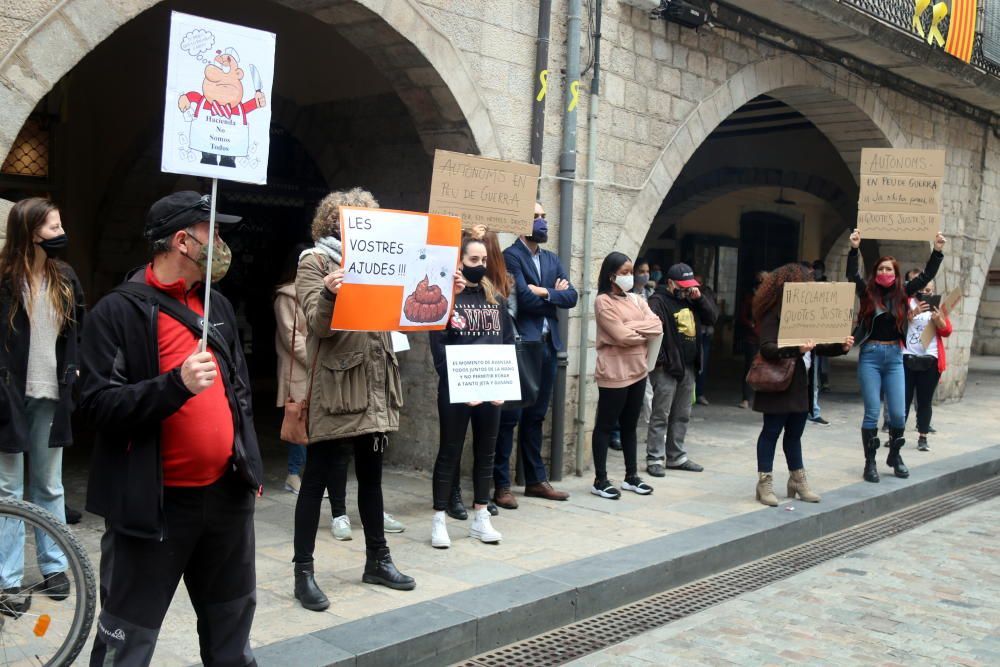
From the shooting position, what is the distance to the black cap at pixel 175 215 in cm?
303

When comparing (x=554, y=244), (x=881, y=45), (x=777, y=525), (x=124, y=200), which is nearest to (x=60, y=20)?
(x=554, y=244)

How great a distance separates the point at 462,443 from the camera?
5719 millimetres

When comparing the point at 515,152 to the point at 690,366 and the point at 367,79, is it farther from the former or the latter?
the point at 690,366

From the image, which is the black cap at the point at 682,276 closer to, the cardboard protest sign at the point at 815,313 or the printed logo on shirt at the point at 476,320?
the cardboard protest sign at the point at 815,313

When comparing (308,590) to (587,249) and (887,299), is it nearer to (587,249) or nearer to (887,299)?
(587,249)

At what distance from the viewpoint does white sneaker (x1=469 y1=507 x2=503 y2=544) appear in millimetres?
5754

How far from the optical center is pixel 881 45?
10422mm

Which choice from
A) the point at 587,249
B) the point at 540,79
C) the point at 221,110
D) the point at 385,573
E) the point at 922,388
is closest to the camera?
the point at 221,110

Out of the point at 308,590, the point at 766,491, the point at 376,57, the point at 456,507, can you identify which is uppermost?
the point at 376,57

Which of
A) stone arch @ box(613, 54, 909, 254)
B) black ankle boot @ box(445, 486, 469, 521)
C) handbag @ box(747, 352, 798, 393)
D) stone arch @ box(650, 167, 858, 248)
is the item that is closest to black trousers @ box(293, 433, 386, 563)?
black ankle boot @ box(445, 486, 469, 521)

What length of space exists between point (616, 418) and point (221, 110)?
436cm

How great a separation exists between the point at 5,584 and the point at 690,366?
578cm

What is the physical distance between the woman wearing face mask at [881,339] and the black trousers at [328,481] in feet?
15.2

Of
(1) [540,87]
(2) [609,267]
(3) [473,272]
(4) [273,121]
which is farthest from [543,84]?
(4) [273,121]
